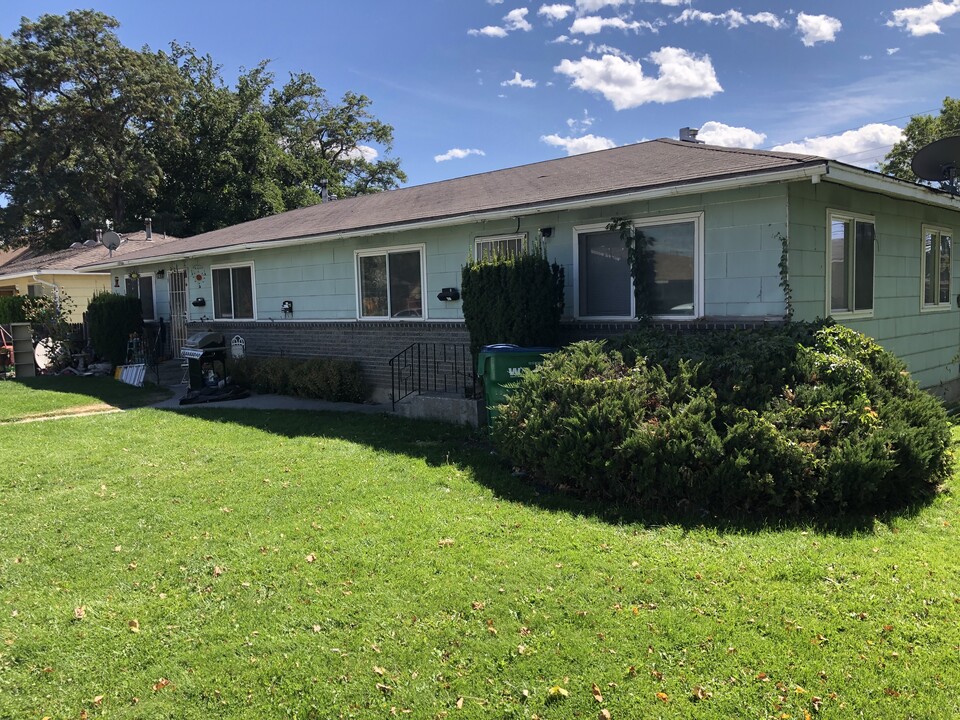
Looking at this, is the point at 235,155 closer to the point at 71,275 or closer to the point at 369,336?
the point at 71,275

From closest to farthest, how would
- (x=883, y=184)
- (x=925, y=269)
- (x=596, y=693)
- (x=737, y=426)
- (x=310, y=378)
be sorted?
(x=596, y=693) < (x=737, y=426) < (x=883, y=184) < (x=925, y=269) < (x=310, y=378)

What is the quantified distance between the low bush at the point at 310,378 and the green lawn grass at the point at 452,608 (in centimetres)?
554

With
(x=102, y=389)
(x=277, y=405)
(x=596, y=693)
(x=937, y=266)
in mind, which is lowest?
(x=596, y=693)

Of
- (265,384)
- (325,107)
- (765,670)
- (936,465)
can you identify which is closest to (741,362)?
(936,465)

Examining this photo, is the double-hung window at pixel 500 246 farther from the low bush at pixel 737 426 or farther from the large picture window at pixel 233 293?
the large picture window at pixel 233 293

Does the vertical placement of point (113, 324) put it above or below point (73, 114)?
below

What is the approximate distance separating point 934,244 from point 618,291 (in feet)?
18.9

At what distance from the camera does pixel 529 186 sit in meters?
10.4

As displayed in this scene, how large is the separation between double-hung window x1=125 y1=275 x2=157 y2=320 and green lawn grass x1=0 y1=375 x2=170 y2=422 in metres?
2.84

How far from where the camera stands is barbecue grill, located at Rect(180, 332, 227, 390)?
13078mm

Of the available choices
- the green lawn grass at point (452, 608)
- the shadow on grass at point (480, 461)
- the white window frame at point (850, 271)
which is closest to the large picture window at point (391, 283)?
the shadow on grass at point (480, 461)

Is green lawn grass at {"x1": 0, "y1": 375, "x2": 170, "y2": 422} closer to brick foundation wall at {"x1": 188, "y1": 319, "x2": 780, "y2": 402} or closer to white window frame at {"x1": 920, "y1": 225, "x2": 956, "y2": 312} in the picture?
brick foundation wall at {"x1": 188, "y1": 319, "x2": 780, "y2": 402}

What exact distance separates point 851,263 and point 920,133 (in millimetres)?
27895

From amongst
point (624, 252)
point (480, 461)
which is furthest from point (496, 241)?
point (480, 461)
